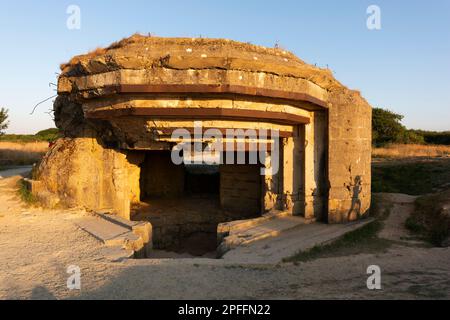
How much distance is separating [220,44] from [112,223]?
3.65 metres

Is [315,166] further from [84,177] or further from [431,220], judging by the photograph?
[84,177]

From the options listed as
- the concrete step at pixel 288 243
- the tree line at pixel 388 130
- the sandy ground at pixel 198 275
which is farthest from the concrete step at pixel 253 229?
the tree line at pixel 388 130

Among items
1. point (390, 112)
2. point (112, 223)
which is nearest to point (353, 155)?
point (112, 223)

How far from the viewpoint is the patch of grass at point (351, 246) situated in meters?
4.89

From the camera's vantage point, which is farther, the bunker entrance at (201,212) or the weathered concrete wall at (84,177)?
the bunker entrance at (201,212)

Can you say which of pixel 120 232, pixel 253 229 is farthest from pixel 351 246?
pixel 120 232

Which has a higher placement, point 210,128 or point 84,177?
point 210,128

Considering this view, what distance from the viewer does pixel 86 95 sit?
242 inches

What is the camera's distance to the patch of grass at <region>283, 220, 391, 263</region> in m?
4.89

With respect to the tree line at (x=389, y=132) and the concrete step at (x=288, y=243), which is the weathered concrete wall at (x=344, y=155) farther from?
the tree line at (x=389, y=132)

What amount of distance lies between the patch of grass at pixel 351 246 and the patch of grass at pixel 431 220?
28.7 inches

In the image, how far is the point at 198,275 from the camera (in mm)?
3846

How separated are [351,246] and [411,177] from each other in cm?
795
